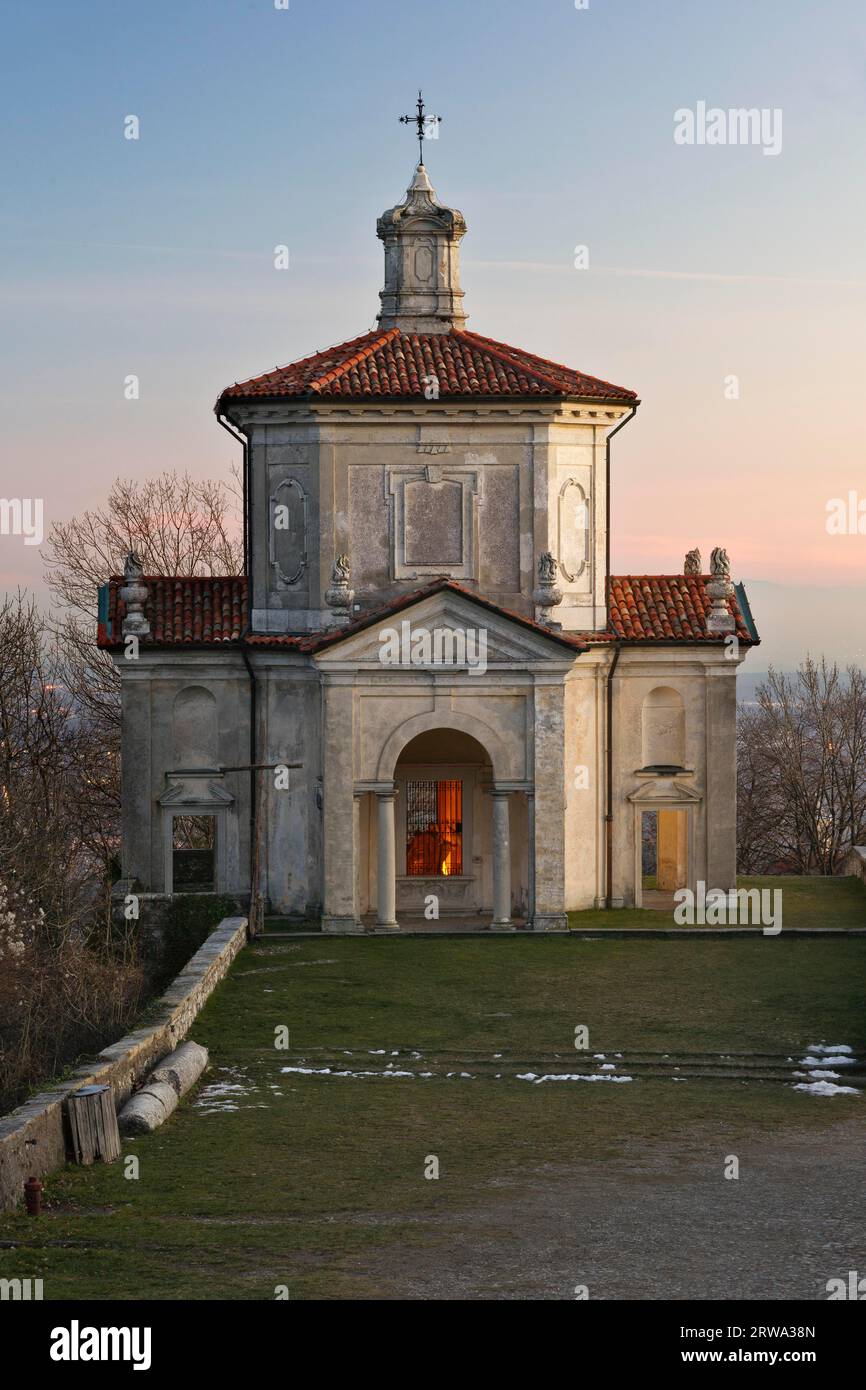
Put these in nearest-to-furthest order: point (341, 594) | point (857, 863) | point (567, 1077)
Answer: point (567, 1077) < point (341, 594) < point (857, 863)

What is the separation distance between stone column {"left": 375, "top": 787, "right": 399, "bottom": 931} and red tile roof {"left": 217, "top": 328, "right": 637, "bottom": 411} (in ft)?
22.2

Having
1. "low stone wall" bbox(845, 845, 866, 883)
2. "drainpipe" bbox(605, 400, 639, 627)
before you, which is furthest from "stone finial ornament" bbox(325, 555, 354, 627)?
"low stone wall" bbox(845, 845, 866, 883)

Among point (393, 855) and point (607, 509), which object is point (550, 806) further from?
point (607, 509)

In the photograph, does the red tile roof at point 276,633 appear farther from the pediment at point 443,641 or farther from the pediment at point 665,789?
the pediment at point 665,789

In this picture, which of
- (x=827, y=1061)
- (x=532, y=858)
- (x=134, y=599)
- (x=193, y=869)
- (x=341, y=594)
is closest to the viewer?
(x=827, y=1061)

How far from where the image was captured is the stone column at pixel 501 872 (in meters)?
29.9

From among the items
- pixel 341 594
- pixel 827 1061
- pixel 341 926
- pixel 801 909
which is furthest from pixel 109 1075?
pixel 801 909

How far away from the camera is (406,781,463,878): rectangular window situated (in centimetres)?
3247

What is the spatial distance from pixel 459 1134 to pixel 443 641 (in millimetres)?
13061

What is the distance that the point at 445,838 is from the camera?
107 feet

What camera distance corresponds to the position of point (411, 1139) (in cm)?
1769

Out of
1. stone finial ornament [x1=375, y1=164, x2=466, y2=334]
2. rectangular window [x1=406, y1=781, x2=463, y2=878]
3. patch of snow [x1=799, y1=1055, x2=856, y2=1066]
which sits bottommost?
patch of snow [x1=799, y1=1055, x2=856, y2=1066]

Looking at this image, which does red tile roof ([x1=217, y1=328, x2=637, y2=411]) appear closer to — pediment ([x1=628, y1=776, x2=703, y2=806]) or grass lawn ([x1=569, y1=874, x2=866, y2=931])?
pediment ([x1=628, y1=776, x2=703, y2=806])

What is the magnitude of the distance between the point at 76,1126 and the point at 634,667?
1810 centimetres
